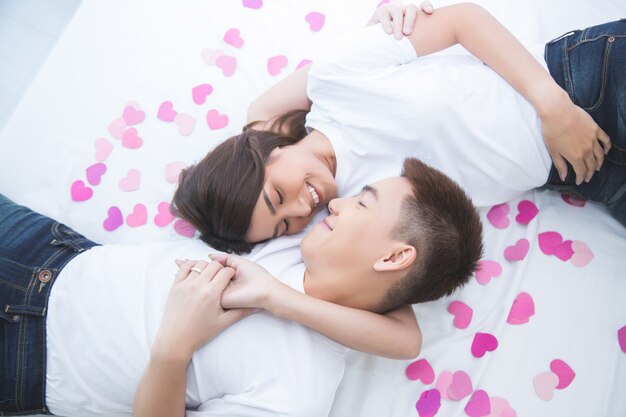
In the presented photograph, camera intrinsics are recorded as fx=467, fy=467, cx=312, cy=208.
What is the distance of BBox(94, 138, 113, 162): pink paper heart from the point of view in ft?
5.02

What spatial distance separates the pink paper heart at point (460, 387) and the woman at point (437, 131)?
51 centimetres

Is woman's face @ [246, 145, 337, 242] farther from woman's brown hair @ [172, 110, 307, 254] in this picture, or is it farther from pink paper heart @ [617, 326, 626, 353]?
Answer: pink paper heart @ [617, 326, 626, 353]

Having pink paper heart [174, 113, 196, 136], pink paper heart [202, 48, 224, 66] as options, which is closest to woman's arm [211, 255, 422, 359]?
pink paper heart [174, 113, 196, 136]

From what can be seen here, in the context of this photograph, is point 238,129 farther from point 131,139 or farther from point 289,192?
point 289,192

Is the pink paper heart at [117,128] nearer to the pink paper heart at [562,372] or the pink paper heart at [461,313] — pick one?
the pink paper heart at [461,313]

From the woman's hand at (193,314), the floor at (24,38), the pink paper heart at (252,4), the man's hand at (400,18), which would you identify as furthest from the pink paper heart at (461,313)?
the floor at (24,38)

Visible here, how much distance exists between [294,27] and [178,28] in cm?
42

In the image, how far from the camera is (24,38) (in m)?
1.96

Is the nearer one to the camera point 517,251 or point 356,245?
point 356,245

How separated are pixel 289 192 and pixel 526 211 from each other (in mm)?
753

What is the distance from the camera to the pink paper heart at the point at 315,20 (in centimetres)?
170

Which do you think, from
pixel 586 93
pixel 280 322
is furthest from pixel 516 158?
pixel 280 322

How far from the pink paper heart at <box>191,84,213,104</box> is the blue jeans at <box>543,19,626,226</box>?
1.08 m

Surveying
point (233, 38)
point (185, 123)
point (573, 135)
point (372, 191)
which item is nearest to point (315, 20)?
point (233, 38)
